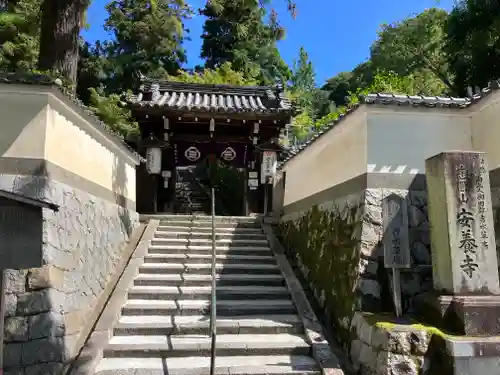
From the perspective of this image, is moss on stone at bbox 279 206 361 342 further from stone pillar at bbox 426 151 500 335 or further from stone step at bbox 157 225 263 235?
stone step at bbox 157 225 263 235

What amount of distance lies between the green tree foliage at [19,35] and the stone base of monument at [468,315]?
17.3m

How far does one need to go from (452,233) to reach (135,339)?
457 cm

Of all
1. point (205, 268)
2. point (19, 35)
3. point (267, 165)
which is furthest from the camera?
point (19, 35)

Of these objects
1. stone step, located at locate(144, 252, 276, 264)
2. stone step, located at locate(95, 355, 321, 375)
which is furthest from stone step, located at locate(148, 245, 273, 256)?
stone step, located at locate(95, 355, 321, 375)

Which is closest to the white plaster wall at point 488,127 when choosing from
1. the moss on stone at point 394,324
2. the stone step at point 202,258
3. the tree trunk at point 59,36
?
the moss on stone at point 394,324

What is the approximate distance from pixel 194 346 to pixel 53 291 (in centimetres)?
202

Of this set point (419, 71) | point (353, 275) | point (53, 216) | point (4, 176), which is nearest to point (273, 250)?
point (353, 275)

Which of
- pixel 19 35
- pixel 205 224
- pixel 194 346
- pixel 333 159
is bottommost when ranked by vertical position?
pixel 194 346

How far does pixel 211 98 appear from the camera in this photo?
15086mm

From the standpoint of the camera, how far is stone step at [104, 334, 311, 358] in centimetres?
582

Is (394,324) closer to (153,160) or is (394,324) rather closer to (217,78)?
(153,160)

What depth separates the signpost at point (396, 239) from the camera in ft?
18.6

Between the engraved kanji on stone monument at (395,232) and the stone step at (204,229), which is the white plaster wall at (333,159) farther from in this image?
the stone step at (204,229)

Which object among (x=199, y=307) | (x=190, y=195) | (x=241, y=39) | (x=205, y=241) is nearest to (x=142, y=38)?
(x=241, y=39)
